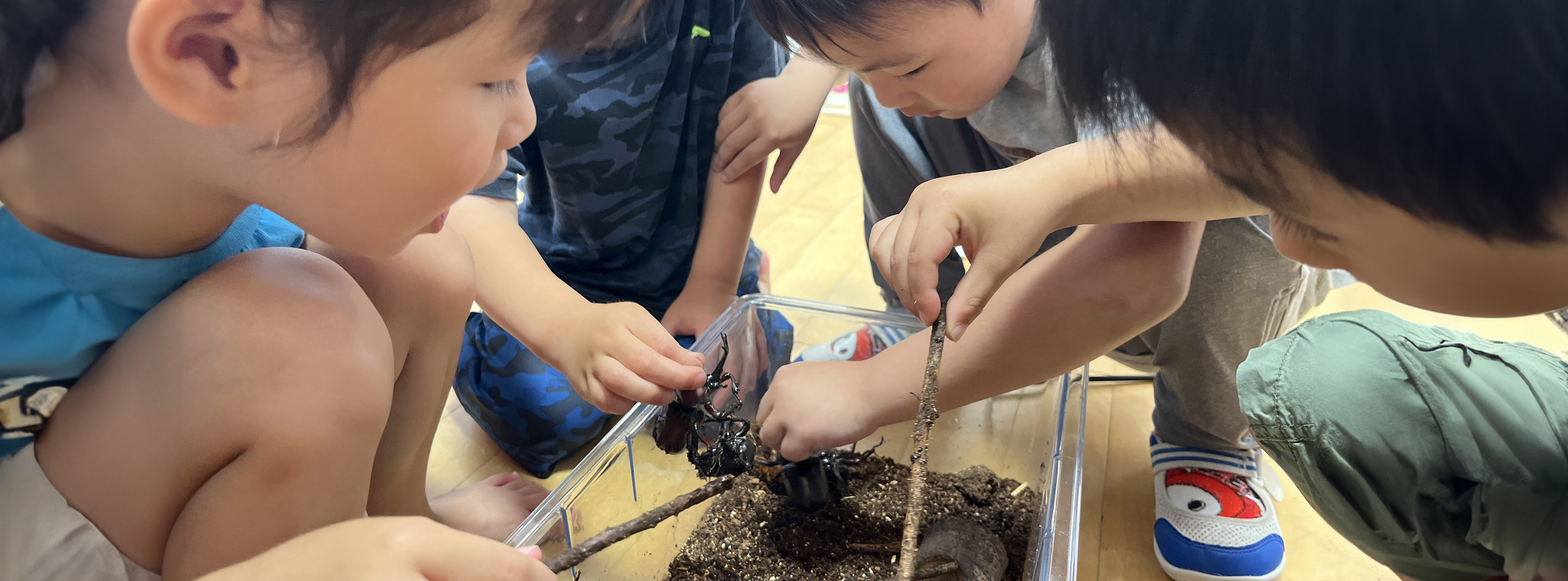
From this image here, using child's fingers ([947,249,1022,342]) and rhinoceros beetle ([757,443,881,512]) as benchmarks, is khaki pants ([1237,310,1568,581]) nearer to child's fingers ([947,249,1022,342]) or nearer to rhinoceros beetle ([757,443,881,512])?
child's fingers ([947,249,1022,342])

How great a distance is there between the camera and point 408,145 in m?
0.67

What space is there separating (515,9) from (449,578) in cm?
39

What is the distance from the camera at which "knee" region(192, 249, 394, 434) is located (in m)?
0.74

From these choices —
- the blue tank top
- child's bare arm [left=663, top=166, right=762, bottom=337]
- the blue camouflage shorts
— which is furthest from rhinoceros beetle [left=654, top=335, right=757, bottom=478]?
the blue tank top

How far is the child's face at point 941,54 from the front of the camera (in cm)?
93

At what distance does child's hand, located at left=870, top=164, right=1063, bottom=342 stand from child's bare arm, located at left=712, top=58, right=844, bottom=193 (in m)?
0.45

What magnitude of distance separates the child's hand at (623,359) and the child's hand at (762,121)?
35 cm

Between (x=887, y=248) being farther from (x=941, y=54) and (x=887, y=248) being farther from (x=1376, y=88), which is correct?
(x=1376, y=88)

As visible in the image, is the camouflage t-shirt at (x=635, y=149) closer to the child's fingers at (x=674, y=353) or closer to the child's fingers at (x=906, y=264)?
the child's fingers at (x=674, y=353)

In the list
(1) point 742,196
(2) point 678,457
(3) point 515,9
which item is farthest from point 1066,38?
(1) point 742,196

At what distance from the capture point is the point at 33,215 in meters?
0.67

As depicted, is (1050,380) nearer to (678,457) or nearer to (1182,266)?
(1182,266)

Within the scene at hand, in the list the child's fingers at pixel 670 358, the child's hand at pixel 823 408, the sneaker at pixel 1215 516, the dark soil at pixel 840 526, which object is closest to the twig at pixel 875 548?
the dark soil at pixel 840 526

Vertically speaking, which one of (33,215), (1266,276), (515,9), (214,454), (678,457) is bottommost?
(678,457)
